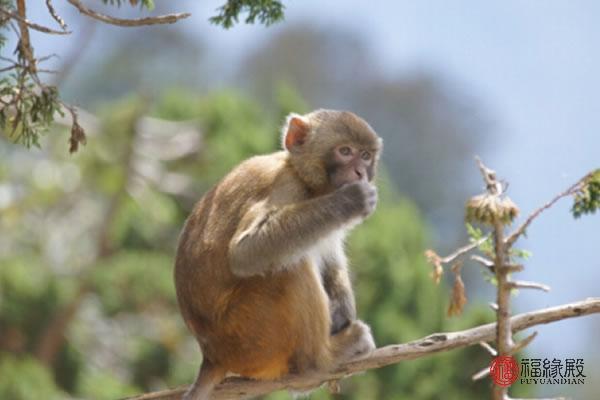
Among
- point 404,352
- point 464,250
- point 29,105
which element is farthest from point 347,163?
point 29,105

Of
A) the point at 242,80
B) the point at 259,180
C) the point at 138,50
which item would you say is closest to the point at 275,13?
the point at 259,180

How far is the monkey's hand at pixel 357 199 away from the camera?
6629 millimetres

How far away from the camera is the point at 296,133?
285 inches

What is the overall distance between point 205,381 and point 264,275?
2.47ft

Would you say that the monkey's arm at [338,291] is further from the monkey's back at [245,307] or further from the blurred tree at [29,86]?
the blurred tree at [29,86]

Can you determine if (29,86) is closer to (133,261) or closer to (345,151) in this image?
(345,151)

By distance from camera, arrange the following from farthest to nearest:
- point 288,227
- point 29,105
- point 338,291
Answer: point 338,291
point 288,227
point 29,105

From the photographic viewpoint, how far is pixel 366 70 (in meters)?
52.0

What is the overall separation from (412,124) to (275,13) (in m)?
42.9

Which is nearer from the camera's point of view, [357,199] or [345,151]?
[357,199]

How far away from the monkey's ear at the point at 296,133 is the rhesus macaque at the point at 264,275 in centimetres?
31

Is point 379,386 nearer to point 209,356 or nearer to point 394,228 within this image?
point 394,228

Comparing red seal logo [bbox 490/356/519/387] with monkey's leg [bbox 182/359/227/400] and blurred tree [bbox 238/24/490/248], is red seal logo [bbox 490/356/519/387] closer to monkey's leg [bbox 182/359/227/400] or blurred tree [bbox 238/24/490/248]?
monkey's leg [bbox 182/359/227/400]

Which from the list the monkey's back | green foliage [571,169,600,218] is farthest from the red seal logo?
the monkey's back
